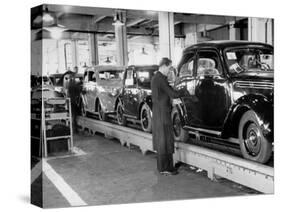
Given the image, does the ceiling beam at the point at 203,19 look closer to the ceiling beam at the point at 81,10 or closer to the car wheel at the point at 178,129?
the ceiling beam at the point at 81,10

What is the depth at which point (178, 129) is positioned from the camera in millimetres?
5594

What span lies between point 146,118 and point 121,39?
129 centimetres

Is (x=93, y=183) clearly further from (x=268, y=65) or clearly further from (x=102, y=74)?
(x=268, y=65)

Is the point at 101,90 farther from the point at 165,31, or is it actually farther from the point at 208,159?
the point at 208,159

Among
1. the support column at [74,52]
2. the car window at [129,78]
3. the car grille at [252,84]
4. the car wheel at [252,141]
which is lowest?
the car wheel at [252,141]

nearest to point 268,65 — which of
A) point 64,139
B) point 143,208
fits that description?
point 143,208

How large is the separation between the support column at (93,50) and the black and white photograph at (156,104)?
0.04 feet


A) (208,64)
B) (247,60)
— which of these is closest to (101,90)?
(208,64)

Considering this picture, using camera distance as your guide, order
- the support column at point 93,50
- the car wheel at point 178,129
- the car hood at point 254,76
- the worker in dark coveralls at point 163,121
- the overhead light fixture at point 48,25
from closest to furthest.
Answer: the overhead light fixture at point 48,25
the car hood at point 254,76
the support column at point 93,50
the worker in dark coveralls at point 163,121
the car wheel at point 178,129

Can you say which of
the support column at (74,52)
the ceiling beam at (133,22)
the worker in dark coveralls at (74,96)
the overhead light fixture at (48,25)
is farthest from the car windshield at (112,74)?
the overhead light fixture at (48,25)

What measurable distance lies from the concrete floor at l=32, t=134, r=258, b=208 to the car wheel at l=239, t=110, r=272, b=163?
488 millimetres

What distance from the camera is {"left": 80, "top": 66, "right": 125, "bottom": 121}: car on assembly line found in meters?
5.32

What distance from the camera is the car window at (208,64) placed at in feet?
16.3
